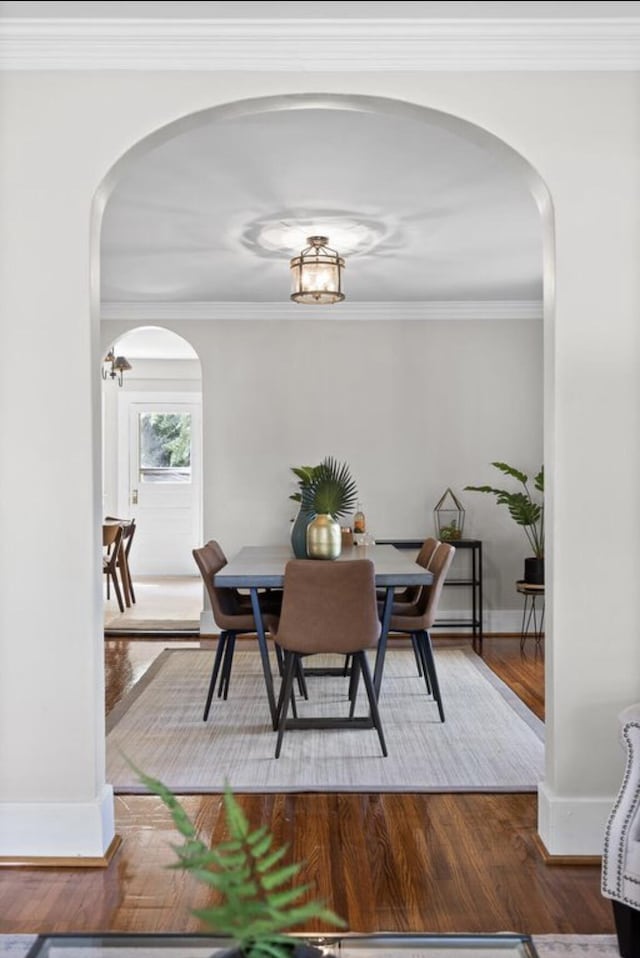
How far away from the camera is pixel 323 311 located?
6426 millimetres

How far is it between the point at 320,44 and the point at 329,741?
2.84m

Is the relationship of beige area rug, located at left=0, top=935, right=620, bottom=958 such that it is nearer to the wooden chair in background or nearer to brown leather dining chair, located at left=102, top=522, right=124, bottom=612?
brown leather dining chair, located at left=102, top=522, right=124, bottom=612

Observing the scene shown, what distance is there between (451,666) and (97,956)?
4098mm

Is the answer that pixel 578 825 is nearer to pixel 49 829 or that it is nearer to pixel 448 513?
pixel 49 829

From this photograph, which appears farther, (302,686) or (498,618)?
(498,618)

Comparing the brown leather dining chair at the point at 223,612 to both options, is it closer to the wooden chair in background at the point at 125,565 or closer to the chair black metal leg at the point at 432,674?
the chair black metal leg at the point at 432,674

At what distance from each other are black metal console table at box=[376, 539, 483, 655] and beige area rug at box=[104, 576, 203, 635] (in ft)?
6.01

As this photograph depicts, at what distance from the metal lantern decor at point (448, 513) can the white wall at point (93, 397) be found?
3768 mm

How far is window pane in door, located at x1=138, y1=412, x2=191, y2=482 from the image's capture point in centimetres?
1022

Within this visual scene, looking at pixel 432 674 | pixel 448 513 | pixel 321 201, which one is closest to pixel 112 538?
pixel 448 513

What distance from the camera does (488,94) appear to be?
8.54 feet

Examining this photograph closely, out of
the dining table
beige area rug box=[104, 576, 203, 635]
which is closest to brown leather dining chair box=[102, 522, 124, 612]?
beige area rug box=[104, 576, 203, 635]

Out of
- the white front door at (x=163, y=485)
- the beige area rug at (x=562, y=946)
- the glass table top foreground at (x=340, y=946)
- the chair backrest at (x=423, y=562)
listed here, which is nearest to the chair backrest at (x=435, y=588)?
the chair backrest at (x=423, y=562)

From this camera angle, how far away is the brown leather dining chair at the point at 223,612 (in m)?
4.09
